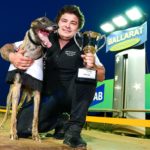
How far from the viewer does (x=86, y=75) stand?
7.43 feet

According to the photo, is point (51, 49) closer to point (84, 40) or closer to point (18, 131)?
point (84, 40)

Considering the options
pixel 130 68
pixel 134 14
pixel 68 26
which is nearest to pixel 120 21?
pixel 134 14

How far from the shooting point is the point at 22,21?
628 inches

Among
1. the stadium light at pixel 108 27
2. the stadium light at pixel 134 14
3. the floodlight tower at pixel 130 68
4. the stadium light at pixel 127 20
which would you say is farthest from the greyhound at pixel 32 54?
the stadium light at pixel 108 27

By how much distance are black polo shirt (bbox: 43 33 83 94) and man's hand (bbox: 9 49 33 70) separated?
34 centimetres

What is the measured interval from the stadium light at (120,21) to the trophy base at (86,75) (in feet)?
15.5

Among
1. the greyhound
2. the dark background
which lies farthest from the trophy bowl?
the dark background

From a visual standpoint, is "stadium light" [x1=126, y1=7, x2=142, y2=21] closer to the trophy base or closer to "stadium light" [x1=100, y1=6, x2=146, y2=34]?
"stadium light" [x1=100, y1=6, x2=146, y2=34]

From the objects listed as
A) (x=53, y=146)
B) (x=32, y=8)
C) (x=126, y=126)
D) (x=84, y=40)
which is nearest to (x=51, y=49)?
(x=84, y=40)

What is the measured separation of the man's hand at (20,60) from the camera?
90.1 inches

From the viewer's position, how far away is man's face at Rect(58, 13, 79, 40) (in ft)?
8.57

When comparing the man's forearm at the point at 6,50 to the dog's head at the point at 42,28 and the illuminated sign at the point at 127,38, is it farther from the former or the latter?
the illuminated sign at the point at 127,38

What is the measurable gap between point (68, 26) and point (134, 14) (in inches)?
157

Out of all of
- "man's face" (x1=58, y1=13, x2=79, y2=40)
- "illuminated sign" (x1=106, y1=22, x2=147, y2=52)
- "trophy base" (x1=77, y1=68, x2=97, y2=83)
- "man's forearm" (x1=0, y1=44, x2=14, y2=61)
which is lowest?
"trophy base" (x1=77, y1=68, x2=97, y2=83)
